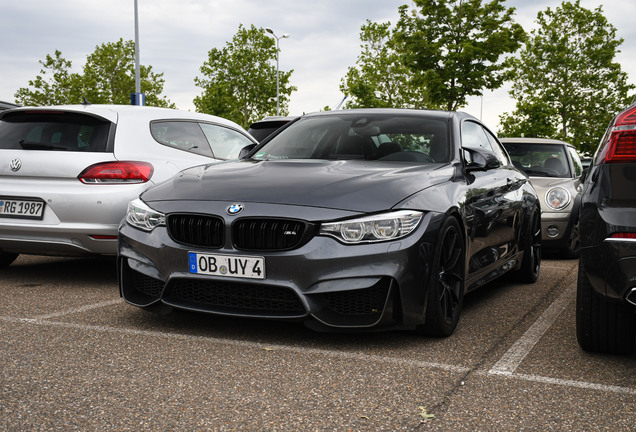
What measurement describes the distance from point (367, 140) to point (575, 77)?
38716 mm

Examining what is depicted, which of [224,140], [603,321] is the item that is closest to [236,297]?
[603,321]

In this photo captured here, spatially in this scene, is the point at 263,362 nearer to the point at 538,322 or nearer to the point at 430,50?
the point at 538,322

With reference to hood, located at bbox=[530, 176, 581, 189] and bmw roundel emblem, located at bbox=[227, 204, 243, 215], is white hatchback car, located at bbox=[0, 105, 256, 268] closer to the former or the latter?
bmw roundel emblem, located at bbox=[227, 204, 243, 215]

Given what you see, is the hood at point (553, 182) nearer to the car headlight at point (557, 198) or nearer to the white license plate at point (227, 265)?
the car headlight at point (557, 198)

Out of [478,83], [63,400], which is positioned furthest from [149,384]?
[478,83]

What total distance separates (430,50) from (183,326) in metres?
22.8

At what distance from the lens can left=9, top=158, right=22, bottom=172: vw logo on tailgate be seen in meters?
5.89

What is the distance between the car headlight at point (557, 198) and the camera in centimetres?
880

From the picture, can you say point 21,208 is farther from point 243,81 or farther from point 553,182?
point 243,81

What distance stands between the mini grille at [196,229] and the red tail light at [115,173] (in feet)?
5.52

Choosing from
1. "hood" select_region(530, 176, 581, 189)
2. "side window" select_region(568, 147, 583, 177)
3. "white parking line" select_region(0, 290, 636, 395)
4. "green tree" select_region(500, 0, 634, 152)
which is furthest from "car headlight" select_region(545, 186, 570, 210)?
"green tree" select_region(500, 0, 634, 152)

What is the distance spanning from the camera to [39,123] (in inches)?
243

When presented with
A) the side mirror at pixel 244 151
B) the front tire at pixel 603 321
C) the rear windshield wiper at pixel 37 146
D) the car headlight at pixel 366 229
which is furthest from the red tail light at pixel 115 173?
the front tire at pixel 603 321

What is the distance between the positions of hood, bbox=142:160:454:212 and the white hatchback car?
1.05 metres
